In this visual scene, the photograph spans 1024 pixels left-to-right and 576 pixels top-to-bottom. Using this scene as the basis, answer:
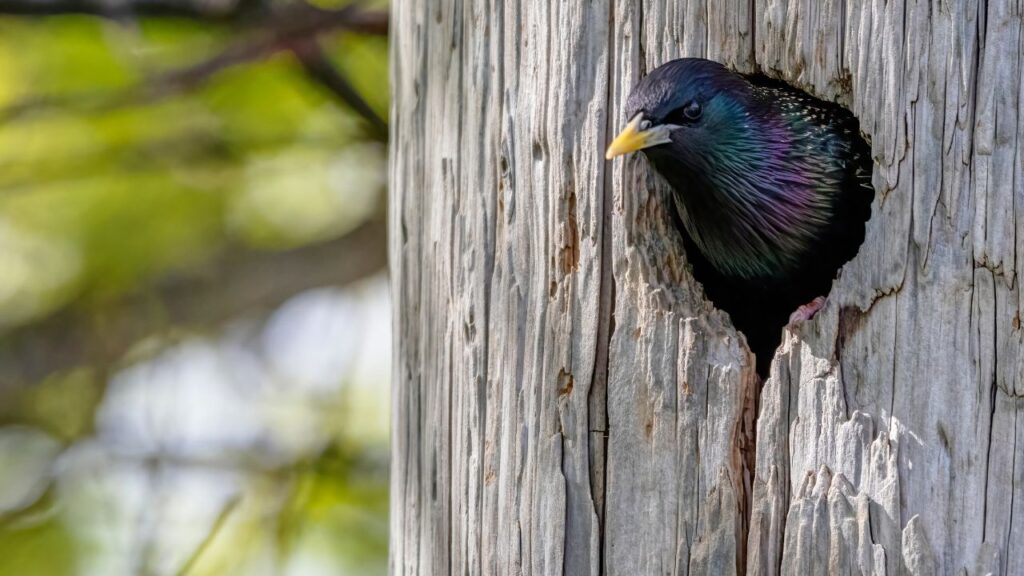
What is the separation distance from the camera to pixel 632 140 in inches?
94.7

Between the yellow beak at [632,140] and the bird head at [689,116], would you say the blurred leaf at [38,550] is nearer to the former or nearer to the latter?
the bird head at [689,116]

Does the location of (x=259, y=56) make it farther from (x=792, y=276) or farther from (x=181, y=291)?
(x=792, y=276)

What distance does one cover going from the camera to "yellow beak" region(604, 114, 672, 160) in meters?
2.39

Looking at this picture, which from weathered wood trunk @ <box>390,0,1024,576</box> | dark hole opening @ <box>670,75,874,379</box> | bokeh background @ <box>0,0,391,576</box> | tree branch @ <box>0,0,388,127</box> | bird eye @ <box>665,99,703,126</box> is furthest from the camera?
bokeh background @ <box>0,0,391,576</box>

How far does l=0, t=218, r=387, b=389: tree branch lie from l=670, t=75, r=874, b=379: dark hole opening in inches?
87.4

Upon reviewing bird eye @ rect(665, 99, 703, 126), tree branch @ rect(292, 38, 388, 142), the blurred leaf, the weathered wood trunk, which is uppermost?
tree branch @ rect(292, 38, 388, 142)

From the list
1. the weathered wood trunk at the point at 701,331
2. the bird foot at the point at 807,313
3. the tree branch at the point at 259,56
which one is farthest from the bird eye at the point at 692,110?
the tree branch at the point at 259,56

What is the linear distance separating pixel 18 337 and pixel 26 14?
1308 millimetres

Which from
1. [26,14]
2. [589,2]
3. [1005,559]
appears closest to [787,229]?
[589,2]

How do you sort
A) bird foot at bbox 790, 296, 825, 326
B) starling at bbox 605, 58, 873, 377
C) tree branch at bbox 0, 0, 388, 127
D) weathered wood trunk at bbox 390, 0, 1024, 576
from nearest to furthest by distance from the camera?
weathered wood trunk at bbox 390, 0, 1024, 576, bird foot at bbox 790, 296, 825, 326, starling at bbox 605, 58, 873, 377, tree branch at bbox 0, 0, 388, 127

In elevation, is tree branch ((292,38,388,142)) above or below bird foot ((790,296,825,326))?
above

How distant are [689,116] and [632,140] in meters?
0.38

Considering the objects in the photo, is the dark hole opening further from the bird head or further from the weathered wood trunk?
the weathered wood trunk

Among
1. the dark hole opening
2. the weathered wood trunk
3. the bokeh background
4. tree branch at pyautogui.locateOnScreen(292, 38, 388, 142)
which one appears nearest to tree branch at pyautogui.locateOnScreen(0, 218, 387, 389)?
the bokeh background
